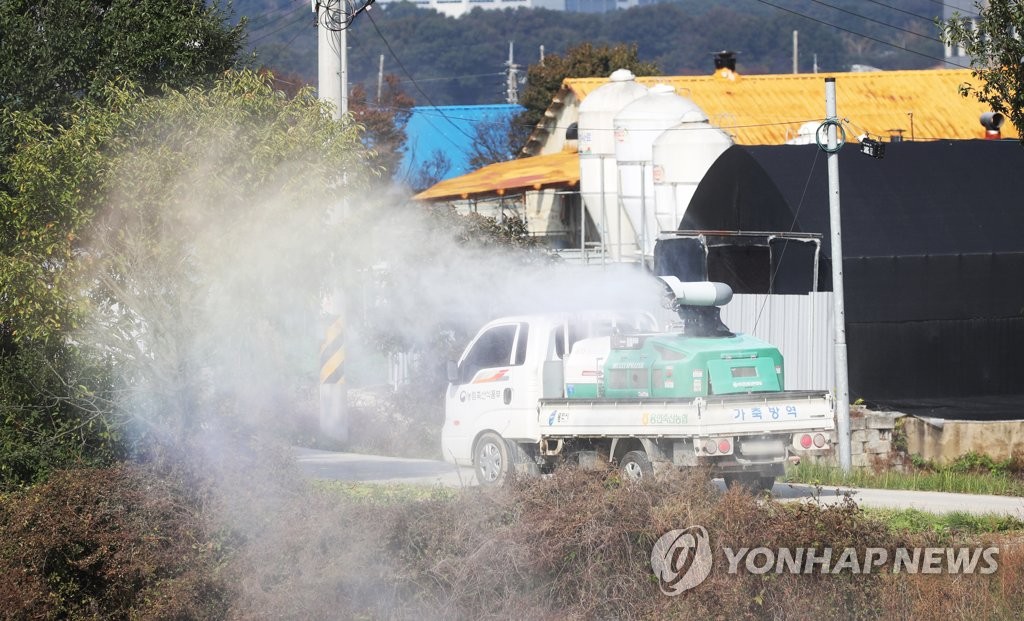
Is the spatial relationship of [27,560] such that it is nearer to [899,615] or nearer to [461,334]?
[899,615]

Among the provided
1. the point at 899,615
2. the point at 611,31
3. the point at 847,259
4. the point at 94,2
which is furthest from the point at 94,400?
the point at 611,31

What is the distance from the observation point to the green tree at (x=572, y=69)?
A: 206ft

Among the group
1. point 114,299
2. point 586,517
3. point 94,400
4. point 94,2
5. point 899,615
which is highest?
point 94,2

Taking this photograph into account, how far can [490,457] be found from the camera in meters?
16.2

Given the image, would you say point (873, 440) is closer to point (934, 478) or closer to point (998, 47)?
point (934, 478)

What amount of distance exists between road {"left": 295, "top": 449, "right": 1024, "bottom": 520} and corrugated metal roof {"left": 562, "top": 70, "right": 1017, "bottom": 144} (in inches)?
975

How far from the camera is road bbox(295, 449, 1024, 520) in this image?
47.3 ft

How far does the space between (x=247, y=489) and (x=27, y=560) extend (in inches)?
71.2

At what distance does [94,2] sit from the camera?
54.3 feet

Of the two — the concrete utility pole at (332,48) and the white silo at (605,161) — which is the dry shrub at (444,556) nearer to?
the concrete utility pole at (332,48)

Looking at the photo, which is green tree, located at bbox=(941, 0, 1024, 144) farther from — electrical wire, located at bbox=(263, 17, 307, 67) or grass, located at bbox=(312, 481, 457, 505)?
electrical wire, located at bbox=(263, 17, 307, 67)

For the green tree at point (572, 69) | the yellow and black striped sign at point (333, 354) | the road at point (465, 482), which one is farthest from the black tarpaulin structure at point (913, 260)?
the green tree at point (572, 69)
